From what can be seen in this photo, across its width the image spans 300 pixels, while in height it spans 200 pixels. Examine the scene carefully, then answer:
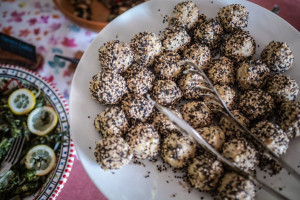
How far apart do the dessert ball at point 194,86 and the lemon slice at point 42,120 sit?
862mm

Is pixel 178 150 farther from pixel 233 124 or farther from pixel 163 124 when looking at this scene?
pixel 233 124

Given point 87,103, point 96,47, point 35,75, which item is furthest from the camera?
point 35,75

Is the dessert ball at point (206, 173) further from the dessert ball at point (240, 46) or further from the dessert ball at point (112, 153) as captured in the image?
the dessert ball at point (240, 46)

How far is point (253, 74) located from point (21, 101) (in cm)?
149

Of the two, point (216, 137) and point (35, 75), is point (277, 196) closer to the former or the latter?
point (216, 137)

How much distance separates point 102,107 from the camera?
5.28 ft

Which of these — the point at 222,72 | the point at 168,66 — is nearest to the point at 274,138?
the point at 222,72

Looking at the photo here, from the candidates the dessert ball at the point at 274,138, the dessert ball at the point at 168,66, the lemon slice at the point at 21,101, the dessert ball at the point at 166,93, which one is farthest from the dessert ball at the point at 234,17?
the lemon slice at the point at 21,101

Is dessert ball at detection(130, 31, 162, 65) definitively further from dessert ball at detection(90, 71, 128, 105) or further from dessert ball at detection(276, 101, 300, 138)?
dessert ball at detection(276, 101, 300, 138)

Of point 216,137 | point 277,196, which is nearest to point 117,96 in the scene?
point 216,137

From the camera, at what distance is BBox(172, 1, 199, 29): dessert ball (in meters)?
1.69

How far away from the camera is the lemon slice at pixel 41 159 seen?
5.28 feet

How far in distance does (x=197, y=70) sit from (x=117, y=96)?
19.3 inches

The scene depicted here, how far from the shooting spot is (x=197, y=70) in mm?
1554
